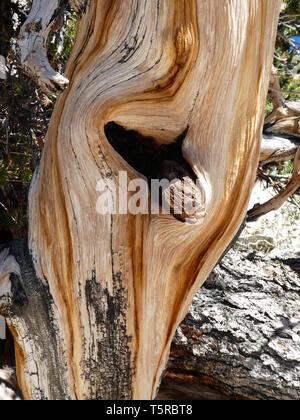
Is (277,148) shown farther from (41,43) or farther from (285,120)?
(41,43)

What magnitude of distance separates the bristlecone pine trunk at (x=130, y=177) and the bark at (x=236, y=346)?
0.35 m

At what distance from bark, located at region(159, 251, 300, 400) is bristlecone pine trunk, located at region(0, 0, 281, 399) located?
350 mm

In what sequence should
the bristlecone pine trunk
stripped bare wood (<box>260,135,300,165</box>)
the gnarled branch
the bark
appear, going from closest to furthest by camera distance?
the gnarled branch < the bristlecone pine trunk < the bark < stripped bare wood (<box>260,135,300,165</box>)

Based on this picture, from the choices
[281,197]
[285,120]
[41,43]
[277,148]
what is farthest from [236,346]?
[41,43]

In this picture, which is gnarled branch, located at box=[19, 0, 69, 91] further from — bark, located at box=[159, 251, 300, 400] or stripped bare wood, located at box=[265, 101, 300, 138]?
stripped bare wood, located at box=[265, 101, 300, 138]

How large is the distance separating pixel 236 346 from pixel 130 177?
824mm

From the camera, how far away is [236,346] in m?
1.99

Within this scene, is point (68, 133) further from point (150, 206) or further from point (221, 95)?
point (221, 95)

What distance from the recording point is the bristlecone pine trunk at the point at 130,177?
143 centimetres

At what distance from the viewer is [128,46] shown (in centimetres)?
146

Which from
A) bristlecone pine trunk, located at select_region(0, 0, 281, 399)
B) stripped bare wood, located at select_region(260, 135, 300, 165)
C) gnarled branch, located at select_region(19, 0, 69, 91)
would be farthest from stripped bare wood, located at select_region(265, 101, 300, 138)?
gnarled branch, located at select_region(19, 0, 69, 91)

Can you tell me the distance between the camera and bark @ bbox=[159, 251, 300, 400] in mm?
1975

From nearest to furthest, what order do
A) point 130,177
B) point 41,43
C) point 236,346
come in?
point 41,43, point 130,177, point 236,346
